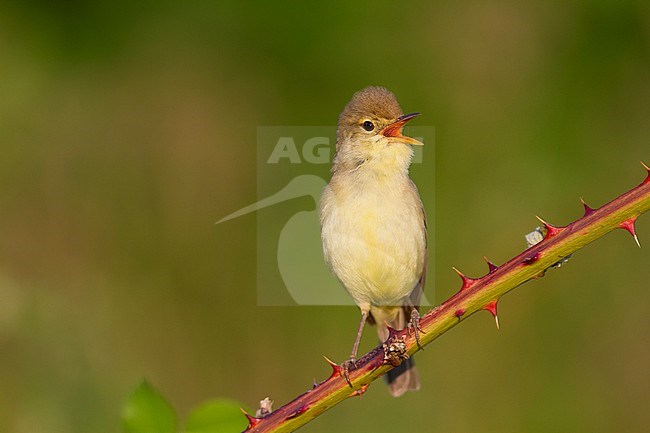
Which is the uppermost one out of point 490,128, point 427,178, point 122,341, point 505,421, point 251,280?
point 490,128

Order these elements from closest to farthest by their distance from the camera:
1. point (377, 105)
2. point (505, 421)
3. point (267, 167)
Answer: point (377, 105) < point (505, 421) < point (267, 167)

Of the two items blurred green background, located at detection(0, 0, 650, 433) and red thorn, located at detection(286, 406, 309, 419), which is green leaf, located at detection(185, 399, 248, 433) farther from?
blurred green background, located at detection(0, 0, 650, 433)

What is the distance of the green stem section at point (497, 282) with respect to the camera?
1552 mm

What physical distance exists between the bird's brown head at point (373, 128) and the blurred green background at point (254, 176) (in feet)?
5.62

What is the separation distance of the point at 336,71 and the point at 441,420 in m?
2.36

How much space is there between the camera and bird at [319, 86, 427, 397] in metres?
3.25

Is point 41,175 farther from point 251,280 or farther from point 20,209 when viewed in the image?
point 251,280

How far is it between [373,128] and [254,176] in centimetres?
224

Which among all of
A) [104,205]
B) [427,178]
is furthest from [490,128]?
[104,205]

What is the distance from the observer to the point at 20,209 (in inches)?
213

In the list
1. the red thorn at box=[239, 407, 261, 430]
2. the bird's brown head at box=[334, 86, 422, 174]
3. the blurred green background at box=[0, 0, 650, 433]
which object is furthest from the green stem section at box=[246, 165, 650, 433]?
the blurred green background at box=[0, 0, 650, 433]

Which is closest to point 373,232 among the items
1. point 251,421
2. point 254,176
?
point 251,421

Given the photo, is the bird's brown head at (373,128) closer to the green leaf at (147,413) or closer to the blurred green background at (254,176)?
the blurred green background at (254,176)

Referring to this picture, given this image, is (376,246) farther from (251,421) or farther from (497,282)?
(251,421)
